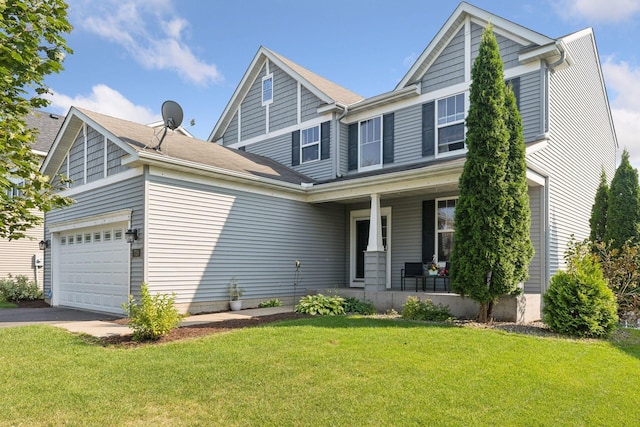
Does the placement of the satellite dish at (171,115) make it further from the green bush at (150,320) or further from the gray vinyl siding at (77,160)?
the green bush at (150,320)

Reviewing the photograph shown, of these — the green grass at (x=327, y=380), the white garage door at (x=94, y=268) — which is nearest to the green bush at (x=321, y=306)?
the green grass at (x=327, y=380)

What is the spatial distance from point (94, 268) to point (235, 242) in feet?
12.8

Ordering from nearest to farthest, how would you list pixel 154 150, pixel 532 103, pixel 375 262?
pixel 154 150
pixel 532 103
pixel 375 262

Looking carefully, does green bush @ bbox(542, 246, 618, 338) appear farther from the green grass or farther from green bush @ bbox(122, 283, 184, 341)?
green bush @ bbox(122, 283, 184, 341)

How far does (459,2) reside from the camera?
1173cm

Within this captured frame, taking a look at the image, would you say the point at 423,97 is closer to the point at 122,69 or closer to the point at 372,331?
the point at 372,331

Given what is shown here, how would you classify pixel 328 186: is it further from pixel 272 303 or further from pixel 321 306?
pixel 321 306

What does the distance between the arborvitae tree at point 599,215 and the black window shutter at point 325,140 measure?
8303 millimetres

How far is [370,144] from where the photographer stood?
537 inches

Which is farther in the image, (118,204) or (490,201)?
(118,204)

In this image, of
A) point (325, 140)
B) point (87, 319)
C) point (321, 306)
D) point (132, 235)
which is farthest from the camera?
point (325, 140)

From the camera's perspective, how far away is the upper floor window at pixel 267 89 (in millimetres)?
15922

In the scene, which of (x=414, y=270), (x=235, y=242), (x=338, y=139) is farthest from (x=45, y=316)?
(x=338, y=139)

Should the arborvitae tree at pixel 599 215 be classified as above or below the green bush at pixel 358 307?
above
